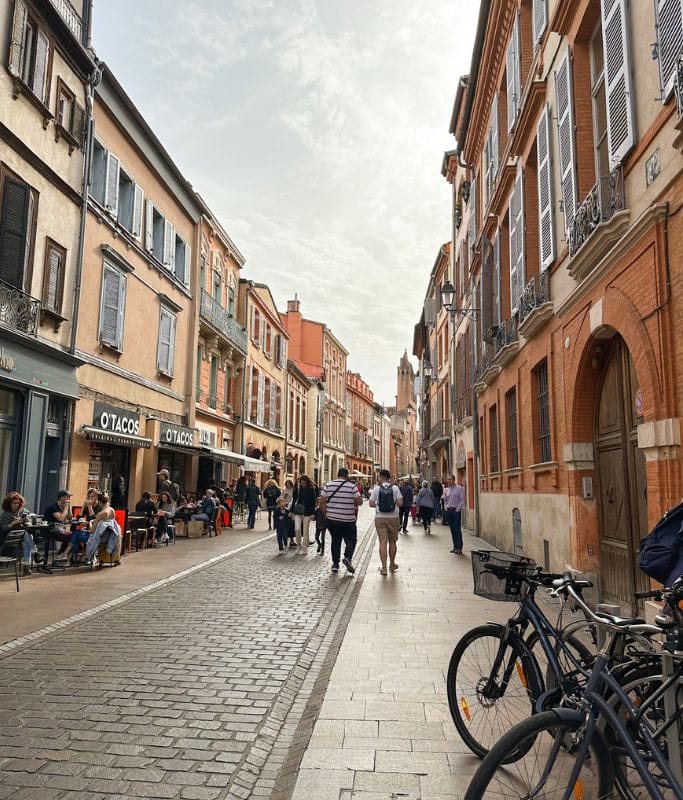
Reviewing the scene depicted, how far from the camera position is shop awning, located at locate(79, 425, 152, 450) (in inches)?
575

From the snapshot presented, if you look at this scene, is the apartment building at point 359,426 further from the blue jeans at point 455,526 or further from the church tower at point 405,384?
the blue jeans at point 455,526

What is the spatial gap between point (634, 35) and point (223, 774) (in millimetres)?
7571

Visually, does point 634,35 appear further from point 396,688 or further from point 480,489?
point 480,489

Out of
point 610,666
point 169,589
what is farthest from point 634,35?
point 169,589

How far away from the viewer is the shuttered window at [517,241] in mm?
12457

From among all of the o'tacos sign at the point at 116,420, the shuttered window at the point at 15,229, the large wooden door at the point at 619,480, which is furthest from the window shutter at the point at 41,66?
the large wooden door at the point at 619,480

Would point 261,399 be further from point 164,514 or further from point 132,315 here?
point 164,514

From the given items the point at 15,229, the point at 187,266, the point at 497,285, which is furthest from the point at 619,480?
the point at 187,266

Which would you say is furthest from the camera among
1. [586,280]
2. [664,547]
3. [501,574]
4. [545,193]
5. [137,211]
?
[137,211]

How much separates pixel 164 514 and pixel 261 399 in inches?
731

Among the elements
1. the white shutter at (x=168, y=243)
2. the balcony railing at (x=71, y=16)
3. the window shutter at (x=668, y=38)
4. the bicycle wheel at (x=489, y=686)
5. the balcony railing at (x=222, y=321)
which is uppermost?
the balcony railing at (x=71, y=16)

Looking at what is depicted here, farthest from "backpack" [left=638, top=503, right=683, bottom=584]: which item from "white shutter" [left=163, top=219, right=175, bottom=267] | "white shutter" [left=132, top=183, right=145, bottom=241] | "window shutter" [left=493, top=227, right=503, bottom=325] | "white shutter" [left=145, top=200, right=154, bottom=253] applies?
"white shutter" [left=163, top=219, right=175, bottom=267]

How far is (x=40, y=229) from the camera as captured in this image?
12.9 m

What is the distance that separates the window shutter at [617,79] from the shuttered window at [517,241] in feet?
15.4
